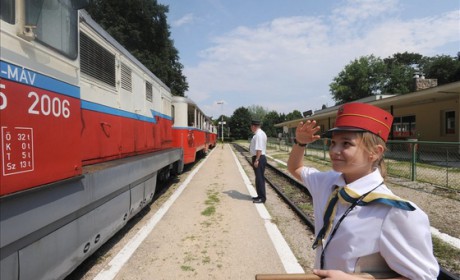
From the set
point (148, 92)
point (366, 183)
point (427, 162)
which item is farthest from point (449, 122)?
point (366, 183)

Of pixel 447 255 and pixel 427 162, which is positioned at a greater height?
pixel 427 162

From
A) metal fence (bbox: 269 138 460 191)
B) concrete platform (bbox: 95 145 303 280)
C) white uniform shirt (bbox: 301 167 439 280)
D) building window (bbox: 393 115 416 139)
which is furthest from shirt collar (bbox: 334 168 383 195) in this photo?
building window (bbox: 393 115 416 139)

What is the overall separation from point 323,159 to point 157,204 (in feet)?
43.0

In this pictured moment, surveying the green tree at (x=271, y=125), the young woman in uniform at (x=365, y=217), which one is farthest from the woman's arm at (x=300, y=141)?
the green tree at (x=271, y=125)

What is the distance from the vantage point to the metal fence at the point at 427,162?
9461mm

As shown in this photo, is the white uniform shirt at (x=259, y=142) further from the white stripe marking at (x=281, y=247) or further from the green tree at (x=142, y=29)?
the green tree at (x=142, y=29)

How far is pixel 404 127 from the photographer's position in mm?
24141

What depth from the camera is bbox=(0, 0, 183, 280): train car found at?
229 centimetres

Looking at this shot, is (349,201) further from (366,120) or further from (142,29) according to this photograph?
(142,29)

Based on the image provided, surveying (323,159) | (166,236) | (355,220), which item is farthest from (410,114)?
(355,220)

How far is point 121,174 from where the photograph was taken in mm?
4535

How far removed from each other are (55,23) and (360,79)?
6326cm

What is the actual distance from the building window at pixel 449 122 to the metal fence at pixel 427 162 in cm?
941

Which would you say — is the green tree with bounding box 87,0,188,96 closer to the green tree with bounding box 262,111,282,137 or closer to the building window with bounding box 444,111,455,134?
the building window with bounding box 444,111,455,134
